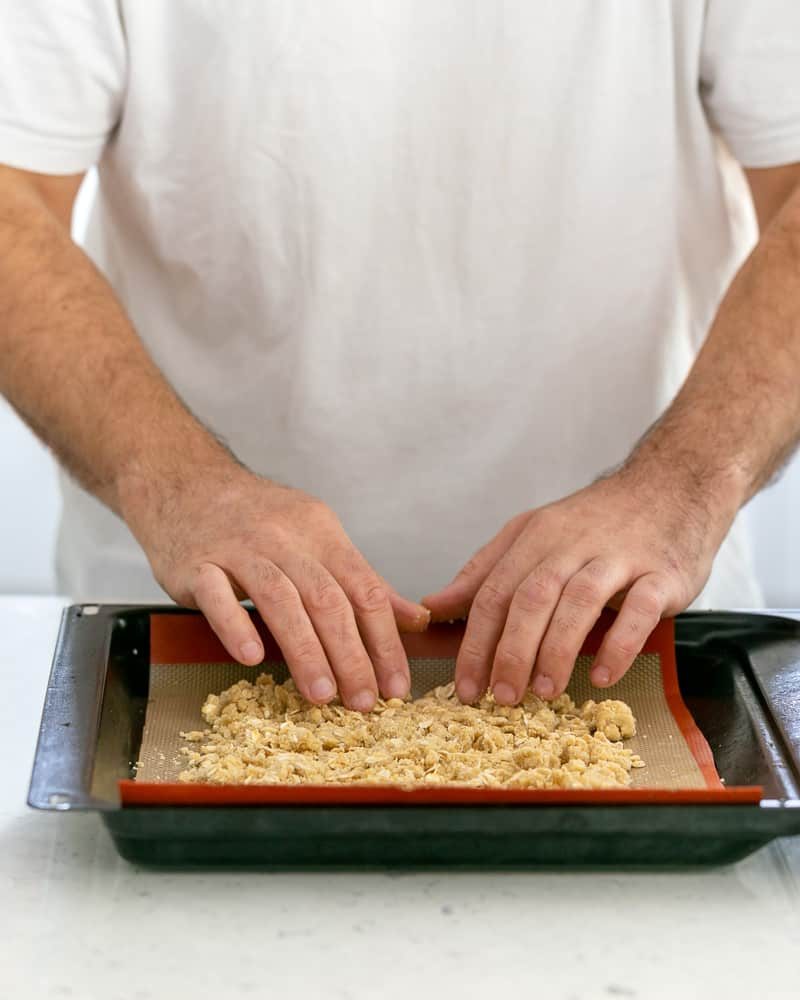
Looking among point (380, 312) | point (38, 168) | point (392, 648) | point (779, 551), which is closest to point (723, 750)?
point (392, 648)

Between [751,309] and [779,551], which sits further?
[779,551]

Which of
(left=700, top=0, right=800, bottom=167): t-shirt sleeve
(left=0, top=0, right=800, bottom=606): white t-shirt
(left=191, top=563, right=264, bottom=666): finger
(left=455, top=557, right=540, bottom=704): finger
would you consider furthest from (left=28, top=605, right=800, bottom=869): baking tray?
(left=700, top=0, right=800, bottom=167): t-shirt sleeve

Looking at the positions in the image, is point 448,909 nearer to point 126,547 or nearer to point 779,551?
point 126,547

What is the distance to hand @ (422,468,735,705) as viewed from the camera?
116cm

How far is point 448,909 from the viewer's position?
→ 3.13ft

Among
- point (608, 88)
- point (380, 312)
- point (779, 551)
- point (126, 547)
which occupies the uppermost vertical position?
point (608, 88)

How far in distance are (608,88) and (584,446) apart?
39 centimetres

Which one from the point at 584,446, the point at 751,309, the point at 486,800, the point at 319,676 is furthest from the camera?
the point at 584,446

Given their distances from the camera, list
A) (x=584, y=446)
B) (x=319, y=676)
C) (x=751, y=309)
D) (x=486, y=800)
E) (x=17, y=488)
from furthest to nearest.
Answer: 1. (x=17, y=488)
2. (x=584, y=446)
3. (x=751, y=309)
4. (x=319, y=676)
5. (x=486, y=800)

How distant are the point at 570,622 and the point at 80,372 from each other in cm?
56

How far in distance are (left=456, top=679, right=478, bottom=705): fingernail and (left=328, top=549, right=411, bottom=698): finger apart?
0.05 m

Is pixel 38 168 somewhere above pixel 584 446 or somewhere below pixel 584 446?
above

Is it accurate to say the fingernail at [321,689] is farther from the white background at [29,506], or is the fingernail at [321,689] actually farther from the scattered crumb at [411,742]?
the white background at [29,506]

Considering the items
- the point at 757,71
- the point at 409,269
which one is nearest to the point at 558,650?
the point at 409,269
